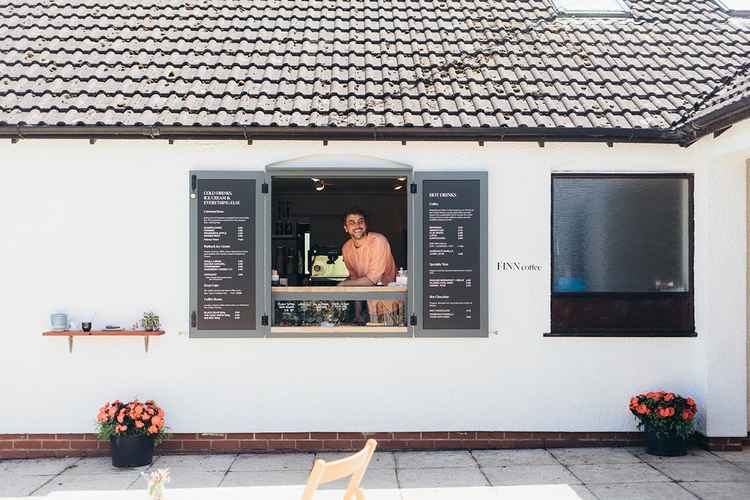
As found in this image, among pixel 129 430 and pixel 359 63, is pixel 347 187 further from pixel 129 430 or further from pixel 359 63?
pixel 129 430

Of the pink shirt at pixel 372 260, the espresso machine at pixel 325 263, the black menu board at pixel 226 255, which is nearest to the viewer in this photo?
the black menu board at pixel 226 255

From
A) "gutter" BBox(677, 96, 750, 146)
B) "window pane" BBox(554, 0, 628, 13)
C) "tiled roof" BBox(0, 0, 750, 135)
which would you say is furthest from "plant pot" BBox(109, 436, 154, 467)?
"window pane" BBox(554, 0, 628, 13)

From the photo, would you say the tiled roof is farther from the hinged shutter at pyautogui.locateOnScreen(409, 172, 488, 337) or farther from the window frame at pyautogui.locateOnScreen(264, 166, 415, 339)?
the hinged shutter at pyautogui.locateOnScreen(409, 172, 488, 337)

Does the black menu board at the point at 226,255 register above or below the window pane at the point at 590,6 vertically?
below

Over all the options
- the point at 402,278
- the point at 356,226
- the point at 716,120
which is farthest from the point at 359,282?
the point at 716,120

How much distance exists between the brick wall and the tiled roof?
10.3ft

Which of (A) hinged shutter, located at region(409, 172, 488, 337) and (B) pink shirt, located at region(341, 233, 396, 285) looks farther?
(B) pink shirt, located at region(341, 233, 396, 285)

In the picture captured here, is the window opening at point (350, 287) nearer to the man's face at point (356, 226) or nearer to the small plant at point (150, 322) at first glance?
the man's face at point (356, 226)

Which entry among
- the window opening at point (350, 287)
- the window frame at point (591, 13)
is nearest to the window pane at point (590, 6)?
the window frame at point (591, 13)

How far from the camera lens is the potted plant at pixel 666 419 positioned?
22.5 ft

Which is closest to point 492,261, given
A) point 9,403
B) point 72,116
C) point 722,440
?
point 722,440

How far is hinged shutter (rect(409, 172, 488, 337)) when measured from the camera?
23.6ft

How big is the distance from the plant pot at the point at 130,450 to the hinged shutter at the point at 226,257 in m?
1.13

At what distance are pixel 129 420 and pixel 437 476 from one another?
2.95 m
